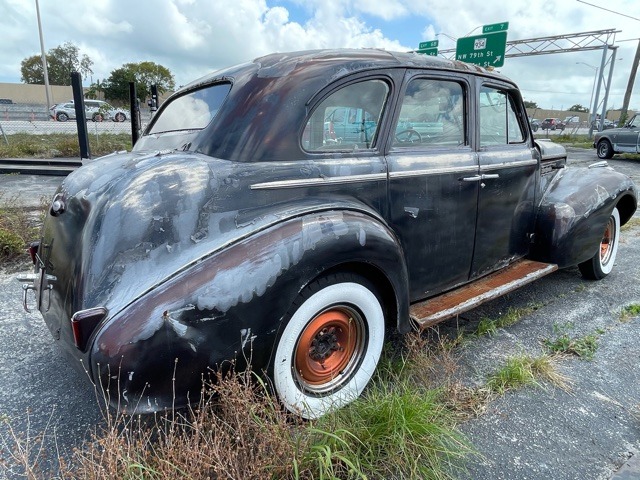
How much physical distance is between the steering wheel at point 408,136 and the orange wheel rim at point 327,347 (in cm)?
109

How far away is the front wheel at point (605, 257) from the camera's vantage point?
14.0 ft

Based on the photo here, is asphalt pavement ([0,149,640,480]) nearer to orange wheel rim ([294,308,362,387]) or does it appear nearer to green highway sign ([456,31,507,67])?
orange wheel rim ([294,308,362,387])

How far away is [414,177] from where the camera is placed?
2594 mm

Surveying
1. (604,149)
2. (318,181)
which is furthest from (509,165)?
(604,149)

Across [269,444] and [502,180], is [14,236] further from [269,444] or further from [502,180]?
[502,180]

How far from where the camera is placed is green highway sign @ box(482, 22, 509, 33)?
50.6 ft

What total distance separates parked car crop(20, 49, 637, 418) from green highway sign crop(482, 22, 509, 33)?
14.4 m

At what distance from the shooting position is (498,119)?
11.1 ft

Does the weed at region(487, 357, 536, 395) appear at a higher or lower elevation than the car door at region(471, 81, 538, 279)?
lower

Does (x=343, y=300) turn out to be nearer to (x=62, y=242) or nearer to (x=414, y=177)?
(x=414, y=177)

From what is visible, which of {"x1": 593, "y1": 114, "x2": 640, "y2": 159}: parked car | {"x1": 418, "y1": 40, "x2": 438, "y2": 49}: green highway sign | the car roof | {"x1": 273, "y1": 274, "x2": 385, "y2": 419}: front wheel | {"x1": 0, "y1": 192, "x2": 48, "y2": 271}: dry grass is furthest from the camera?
{"x1": 418, "y1": 40, "x2": 438, "y2": 49}: green highway sign

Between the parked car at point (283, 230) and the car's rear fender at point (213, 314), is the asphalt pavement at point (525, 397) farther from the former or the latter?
the parked car at point (283, 230)

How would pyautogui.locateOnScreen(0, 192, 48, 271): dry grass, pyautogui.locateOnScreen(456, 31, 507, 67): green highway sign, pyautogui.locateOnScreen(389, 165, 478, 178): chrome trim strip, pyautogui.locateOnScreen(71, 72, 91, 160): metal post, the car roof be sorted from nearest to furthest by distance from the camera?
the car roof < pyautogui.locateOnScreen(389, 165, 478, 178): chrome trim strip < pyautogui.locateOnScreen(0, 192, 48, 271): dry grass < pyautogui.locateOnScreen(71, 72, 91, 160): metal post < pyautogui.locateOnScreen(456, 31, 507, 67): green highway sign

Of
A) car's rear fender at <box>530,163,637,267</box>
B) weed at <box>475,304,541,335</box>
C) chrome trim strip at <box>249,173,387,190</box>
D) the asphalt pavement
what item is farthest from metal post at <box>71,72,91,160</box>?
car's rear fender at <box>530,163,637,267</box>
